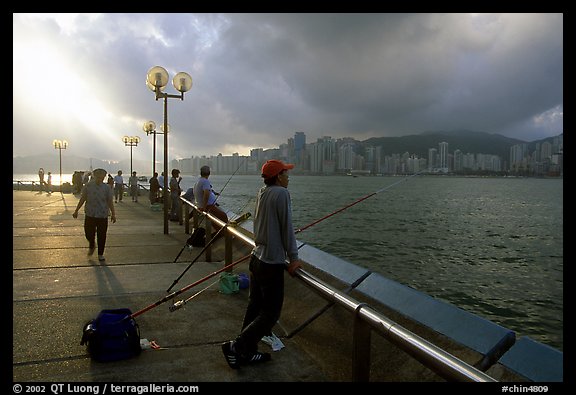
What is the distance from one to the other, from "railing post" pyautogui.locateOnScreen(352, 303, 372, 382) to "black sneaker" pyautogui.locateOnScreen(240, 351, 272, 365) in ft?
3.43

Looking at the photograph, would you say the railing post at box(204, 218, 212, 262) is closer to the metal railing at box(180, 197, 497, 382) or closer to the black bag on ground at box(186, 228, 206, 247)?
the black bag on ground at box(186, 228, 206, 247)

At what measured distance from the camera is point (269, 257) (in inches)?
135

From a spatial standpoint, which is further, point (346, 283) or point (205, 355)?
point (346, 283)

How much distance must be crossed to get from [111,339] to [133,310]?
4.40 feet

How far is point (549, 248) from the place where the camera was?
25.4 m

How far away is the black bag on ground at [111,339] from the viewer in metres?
3.41

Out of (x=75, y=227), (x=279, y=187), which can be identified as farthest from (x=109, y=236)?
(x=279, y=187)

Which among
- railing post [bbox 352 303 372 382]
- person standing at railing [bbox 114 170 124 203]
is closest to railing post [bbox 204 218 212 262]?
railing post [bbox 352 303 372 382]

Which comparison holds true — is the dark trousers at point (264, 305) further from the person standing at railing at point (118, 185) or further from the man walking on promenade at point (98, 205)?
the person standing at railing at point (118, 185)

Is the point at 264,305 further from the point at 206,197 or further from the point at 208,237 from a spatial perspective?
the point at 206,197

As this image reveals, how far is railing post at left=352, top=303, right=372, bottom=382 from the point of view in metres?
2.71

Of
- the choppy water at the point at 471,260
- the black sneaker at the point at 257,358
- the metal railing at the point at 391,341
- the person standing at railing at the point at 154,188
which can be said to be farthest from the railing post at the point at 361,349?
the person standing at railing at the point at 154,188
